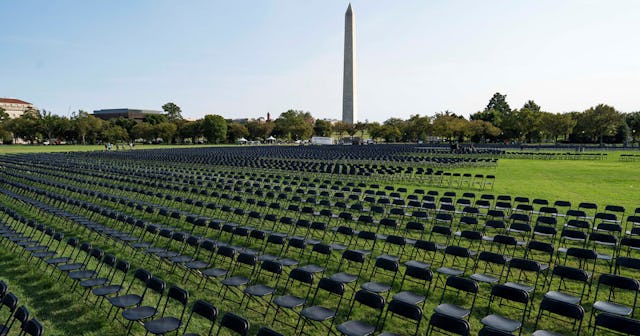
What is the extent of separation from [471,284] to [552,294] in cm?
125

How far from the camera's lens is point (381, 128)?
3521 inches

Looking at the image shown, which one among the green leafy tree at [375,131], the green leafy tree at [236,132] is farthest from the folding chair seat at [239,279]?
the green leafy tree at [236,132]

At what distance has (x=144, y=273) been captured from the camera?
18.0 feet

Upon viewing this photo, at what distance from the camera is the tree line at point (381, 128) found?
64750 mm

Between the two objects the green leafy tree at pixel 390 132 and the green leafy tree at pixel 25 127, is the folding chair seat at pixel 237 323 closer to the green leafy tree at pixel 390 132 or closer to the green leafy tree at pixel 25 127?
the green leafy tree at pixel 390 132

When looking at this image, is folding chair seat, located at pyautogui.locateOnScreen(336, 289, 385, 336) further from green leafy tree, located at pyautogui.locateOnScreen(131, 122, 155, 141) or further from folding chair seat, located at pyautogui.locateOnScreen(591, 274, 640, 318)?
green leafy tree, located at pyautogui.locateOnScreen(131, 122, 155, 141)

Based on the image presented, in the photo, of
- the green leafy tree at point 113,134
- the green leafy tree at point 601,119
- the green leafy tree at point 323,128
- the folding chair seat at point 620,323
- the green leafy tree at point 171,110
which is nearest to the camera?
the folding chair seat at point 620,323

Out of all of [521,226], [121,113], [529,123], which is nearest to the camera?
[521,226]

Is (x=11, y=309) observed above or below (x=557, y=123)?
below

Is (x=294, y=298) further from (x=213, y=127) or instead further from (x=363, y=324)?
(x=213, y=127)

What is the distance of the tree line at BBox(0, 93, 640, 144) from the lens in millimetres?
→ 64750

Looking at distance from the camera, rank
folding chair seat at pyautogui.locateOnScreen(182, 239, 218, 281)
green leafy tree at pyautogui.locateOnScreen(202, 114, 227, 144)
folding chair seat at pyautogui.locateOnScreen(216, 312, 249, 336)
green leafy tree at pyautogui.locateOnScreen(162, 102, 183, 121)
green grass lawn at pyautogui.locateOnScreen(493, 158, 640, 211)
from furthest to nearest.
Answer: green leafy tree at pyautogui.locateOnScreen(162, 102, 183, 121)
green leafy tree at pyautogui.locateOnScreen(202, 114, 227, 144)
green grass lawn at pyautogui.locateOnScreen(493, 158, 640, 211)
folding chair seat at pyautogui.locateOnScreen(182, 239, 218, 281)
folding chair seat at pyautogui.locateOnScreen(216, 312, 249, 336)

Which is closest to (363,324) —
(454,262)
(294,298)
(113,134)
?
(294,298)

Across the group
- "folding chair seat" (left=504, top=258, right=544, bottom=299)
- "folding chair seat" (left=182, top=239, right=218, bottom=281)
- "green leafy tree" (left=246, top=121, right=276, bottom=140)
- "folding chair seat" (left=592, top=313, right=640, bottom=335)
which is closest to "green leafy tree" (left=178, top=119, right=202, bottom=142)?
"green leafy tree" (left=246, top=121, right=276, bottom=140)
